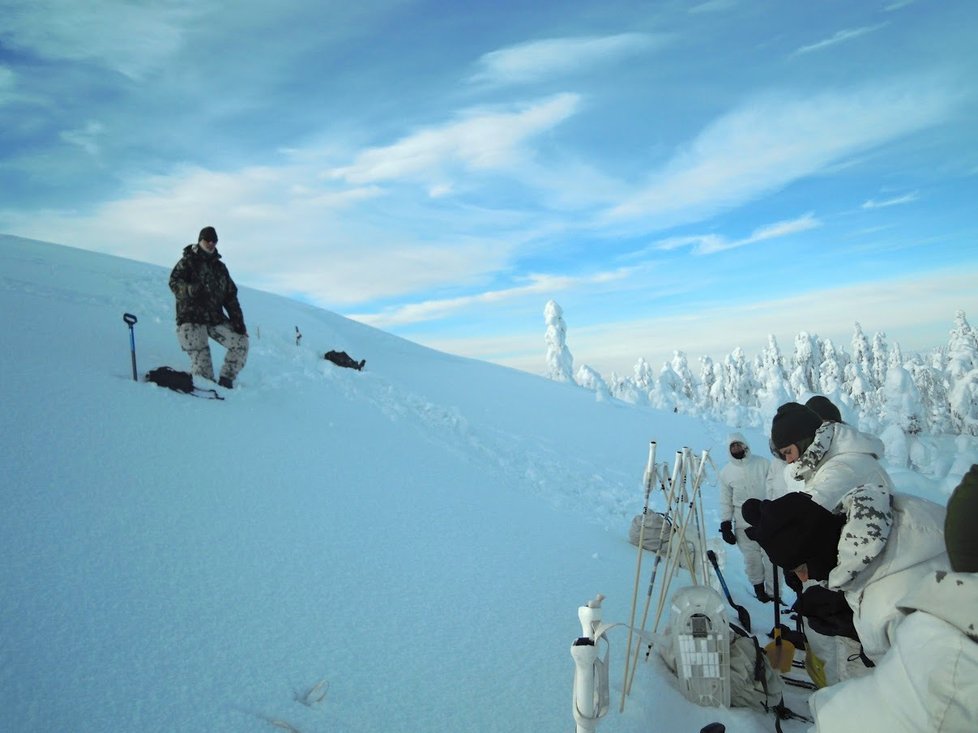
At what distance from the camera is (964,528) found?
1624 mm

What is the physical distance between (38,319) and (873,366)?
353 feet

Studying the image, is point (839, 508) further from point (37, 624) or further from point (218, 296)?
point (218, 296)

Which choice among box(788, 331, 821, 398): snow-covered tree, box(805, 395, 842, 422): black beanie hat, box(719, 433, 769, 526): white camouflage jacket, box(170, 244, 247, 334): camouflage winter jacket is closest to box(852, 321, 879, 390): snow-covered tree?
box(788, 331, 821, 398): snow-covered tree

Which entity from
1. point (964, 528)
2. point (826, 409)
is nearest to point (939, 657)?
point (964, 528)

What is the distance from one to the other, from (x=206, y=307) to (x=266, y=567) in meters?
4.64

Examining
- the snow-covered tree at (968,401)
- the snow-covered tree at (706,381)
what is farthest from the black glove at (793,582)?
the snow-covered tree at (706,381)

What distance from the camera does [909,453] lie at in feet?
122

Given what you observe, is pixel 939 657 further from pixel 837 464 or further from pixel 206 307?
pixel 206 307

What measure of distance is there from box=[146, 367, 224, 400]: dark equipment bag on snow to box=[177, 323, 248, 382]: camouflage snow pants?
586 millimetres

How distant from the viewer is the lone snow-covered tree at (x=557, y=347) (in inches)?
1922

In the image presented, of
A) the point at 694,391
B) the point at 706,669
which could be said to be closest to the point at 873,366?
the point at 694,391

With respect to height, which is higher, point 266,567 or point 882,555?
point 882,555

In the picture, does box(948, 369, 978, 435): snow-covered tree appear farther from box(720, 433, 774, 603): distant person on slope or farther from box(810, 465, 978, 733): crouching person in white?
box(810, 465, 978, 733): crouching person in white

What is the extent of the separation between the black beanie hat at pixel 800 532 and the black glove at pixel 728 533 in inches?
165
